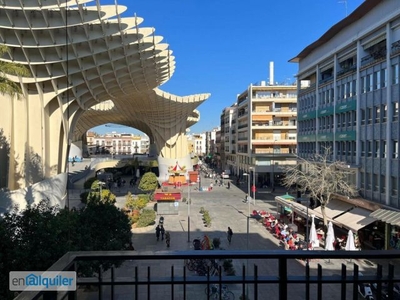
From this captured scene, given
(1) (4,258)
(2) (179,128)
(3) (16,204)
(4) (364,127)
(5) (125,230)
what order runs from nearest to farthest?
(1) (4,258), (5) (125,230), (3) (16,204), (4) (364,127), (2) (179,128)

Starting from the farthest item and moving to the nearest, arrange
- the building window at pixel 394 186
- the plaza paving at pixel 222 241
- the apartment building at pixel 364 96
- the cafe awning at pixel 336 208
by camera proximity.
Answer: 1. the cafe awning at pixel 336 208
2. the apartment building at pixel 364 96
3. the building window at pixel 394 186
4. the plaza paving at pixel 222 241

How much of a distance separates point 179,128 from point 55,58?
38.3m

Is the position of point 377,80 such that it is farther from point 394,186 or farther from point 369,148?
point 394,186

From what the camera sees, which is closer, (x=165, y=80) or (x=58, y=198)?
(x=58, y=198)

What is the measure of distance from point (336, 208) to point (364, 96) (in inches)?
332

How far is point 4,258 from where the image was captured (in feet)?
30.8

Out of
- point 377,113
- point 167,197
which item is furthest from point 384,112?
point 167,197

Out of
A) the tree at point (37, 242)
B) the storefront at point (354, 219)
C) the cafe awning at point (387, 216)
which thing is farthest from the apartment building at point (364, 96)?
the tree at point (37, 242)

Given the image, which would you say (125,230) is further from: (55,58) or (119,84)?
(119,84)

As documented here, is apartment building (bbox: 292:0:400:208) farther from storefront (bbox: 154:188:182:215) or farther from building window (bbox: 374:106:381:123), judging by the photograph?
storefront (bbox: 154:188:182:215)

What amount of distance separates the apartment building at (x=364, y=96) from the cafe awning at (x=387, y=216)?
863 millimetres

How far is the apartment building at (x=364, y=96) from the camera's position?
19531 mm

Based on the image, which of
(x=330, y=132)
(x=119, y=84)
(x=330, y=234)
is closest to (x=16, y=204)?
(x=119, y=84)

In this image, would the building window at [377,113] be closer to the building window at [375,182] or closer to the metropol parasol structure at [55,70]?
the building window at [375,182]
